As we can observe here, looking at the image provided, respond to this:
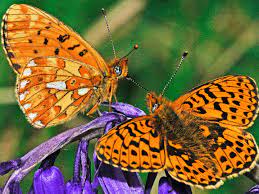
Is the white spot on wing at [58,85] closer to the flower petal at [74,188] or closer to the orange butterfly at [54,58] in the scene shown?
the orange butterfly at [54,58]

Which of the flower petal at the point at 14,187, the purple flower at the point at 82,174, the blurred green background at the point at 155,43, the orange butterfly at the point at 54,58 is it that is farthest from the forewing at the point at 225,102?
the blurred green background at the point at 155,43

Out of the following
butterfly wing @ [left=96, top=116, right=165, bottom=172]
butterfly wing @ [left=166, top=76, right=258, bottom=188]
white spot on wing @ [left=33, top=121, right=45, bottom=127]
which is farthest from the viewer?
white spot on wing @ [left=33, top=121, right=45, bottom=127]

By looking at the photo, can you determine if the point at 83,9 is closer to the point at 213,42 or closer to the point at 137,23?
the point at 137,23

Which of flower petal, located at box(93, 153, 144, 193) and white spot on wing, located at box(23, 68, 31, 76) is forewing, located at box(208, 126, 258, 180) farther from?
white spot on wing, located at box(23, 68, 31, 76)

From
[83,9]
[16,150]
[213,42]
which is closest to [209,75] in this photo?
[213,42]

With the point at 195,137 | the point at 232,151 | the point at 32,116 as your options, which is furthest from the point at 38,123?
the point at 232,151

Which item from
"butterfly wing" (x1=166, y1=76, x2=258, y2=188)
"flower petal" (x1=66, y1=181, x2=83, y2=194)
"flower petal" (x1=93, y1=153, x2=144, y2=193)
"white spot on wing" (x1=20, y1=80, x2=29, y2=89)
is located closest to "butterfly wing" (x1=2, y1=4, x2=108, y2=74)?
"white spot on wing" (x1=20, y1=80, x2=29, y2=89)

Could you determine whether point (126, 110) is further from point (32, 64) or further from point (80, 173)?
point (32, 64)
